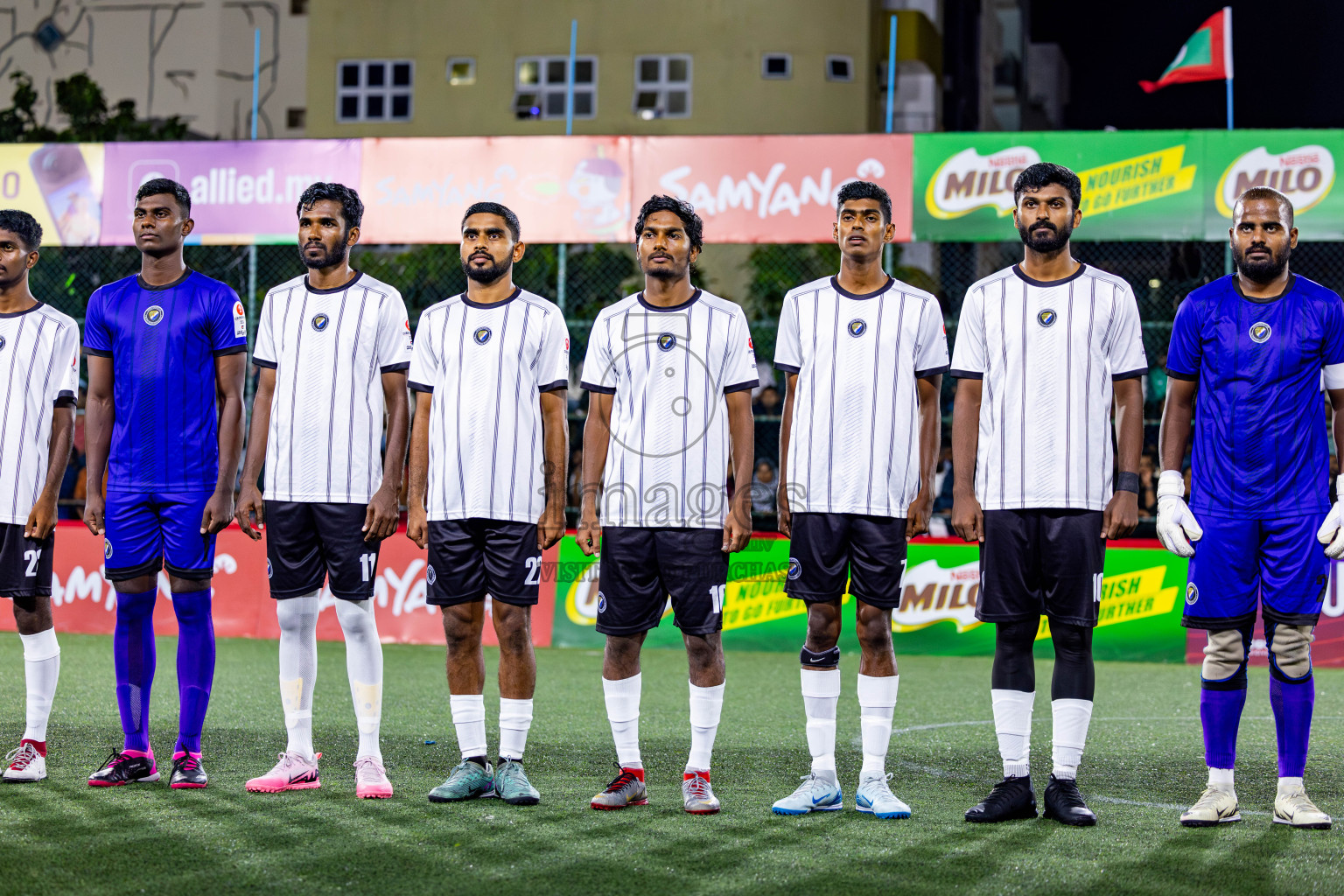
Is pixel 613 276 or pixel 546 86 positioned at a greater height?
pixel 546 86

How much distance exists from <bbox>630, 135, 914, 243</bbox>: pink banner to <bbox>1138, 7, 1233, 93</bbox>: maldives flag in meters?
3.37

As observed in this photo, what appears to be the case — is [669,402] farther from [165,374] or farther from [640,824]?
[165,374]

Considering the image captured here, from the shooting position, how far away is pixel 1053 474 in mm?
4863

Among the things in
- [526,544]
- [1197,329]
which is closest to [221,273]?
[526,544]

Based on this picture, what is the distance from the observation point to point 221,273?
15469 millimetres

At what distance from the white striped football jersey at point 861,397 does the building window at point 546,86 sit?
21.7 metres

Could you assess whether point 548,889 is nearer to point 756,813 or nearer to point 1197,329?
point 756,813

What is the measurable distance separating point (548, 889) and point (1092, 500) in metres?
2.30

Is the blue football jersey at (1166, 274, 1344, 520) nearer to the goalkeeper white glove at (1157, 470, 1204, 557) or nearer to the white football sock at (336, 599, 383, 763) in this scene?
the goalkeeper white glove at (1157, 470, 1204, 557)

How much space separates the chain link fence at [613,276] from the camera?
13.5 m

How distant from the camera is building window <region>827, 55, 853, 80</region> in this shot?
24.9 metres

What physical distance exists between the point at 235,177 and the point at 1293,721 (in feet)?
33.7

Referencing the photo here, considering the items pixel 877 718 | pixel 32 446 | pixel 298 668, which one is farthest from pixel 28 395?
pixel 877 718

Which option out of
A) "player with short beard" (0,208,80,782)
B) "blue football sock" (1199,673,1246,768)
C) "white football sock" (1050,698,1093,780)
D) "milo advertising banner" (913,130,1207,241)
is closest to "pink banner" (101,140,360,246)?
"milo advertising banner" (913,130,1207,241)
